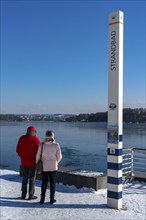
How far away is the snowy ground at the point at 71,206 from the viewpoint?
5692mm

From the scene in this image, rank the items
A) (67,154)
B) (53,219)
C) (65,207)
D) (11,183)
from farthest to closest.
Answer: (67,154), (11,183), (65,207), (53,219)

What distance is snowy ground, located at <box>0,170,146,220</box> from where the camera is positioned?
569cm

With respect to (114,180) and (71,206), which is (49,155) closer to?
(71,206)

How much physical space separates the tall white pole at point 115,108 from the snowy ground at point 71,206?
1.26 ft

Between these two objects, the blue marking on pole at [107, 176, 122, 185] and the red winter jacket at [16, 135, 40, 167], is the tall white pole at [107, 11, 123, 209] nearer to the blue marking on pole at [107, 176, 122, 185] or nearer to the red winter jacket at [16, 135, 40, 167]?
the blue marking on pole at [107, 176, 122, 185]

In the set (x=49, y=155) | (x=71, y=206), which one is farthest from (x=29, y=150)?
(x=71, y=206)

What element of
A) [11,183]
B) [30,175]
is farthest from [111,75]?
[11,183]

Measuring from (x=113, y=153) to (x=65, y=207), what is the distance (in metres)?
1.47

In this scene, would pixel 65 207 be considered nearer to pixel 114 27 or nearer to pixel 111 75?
pixel 111 75

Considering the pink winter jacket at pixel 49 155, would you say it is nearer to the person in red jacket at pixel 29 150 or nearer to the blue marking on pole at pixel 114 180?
the person in red jacket at pixel 29 150

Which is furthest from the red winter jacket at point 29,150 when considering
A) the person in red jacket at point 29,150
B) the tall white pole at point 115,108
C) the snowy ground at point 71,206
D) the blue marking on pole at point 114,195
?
the blue marking on pole at point 114,195

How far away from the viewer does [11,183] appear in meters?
8.16

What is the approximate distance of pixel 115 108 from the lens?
634 centimetres

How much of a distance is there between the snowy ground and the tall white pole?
39 cm
